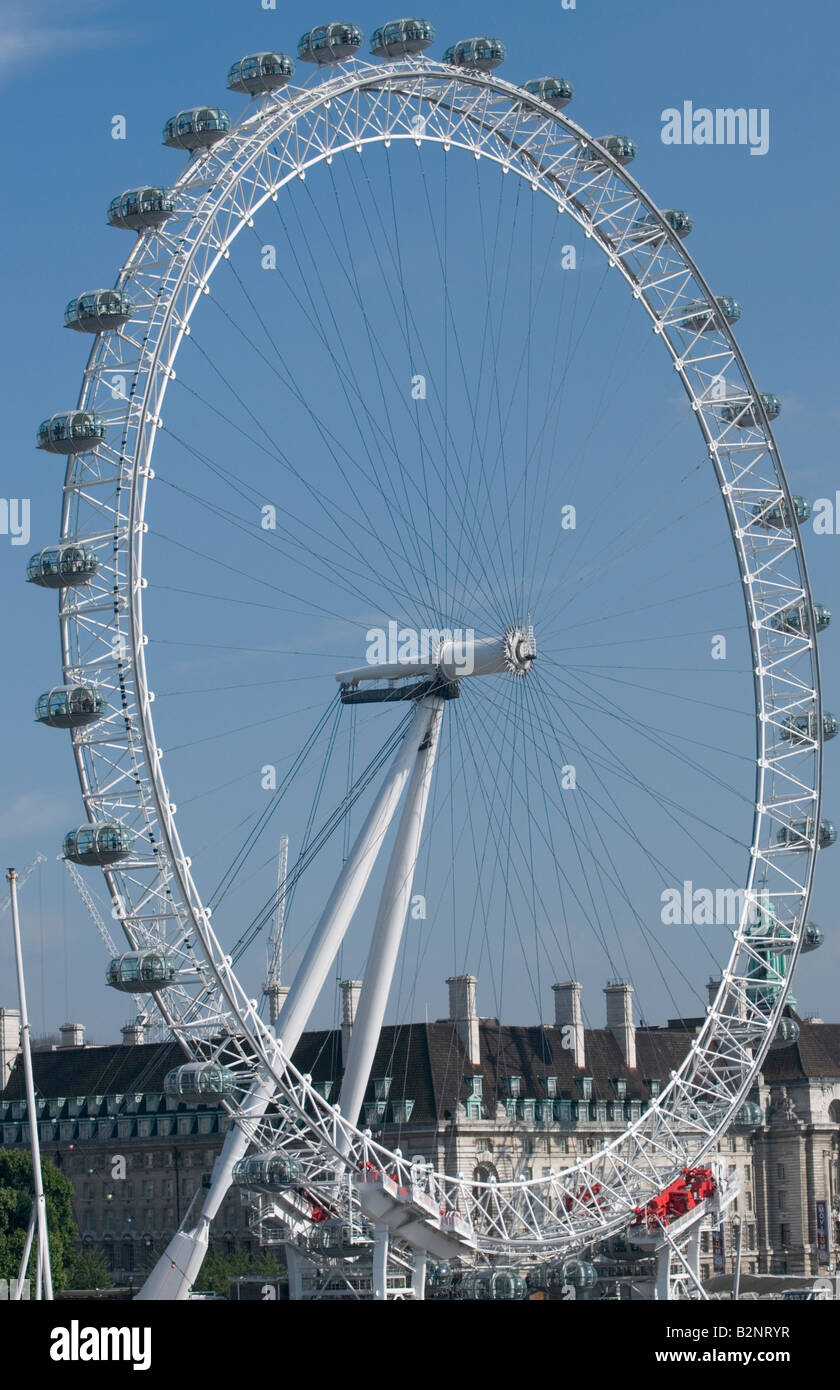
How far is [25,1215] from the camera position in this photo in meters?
124

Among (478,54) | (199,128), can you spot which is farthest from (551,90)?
(199,128)

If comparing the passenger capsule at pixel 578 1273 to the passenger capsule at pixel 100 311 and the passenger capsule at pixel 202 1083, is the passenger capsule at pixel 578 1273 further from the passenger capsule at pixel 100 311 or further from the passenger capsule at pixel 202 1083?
the passenger capsule at pixel 100 311

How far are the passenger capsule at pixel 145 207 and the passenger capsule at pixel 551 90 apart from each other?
18.1 meters

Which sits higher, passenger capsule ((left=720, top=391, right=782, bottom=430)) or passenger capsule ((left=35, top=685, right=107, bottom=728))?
passenger capsule ((left=720, top=391, right=782, bottom=430))

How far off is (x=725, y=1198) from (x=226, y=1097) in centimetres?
2618

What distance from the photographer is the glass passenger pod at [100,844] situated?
227 feet

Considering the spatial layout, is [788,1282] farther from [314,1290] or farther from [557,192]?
[557,192]

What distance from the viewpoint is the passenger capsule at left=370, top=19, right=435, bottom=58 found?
259 ft

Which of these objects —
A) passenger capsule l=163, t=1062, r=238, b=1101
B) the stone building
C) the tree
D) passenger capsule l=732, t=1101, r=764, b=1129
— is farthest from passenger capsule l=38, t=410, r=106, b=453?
the stone building

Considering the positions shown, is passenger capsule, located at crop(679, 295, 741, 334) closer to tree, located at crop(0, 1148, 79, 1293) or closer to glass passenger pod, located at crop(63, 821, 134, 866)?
glass passenger pod, located at crop(63, 821, 134, 866)

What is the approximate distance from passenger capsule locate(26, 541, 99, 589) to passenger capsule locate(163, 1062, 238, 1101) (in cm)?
1452

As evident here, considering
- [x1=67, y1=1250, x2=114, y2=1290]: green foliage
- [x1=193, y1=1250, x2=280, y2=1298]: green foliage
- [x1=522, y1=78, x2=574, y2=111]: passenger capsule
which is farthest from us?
[x1=67, y1=1250, x2=114, y2=1290]: green foliage

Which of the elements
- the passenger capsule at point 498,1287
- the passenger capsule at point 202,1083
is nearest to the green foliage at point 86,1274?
the passenger capsule at point 498,1287

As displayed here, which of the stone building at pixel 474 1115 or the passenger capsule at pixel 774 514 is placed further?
the stone building at pixel 474 1115
